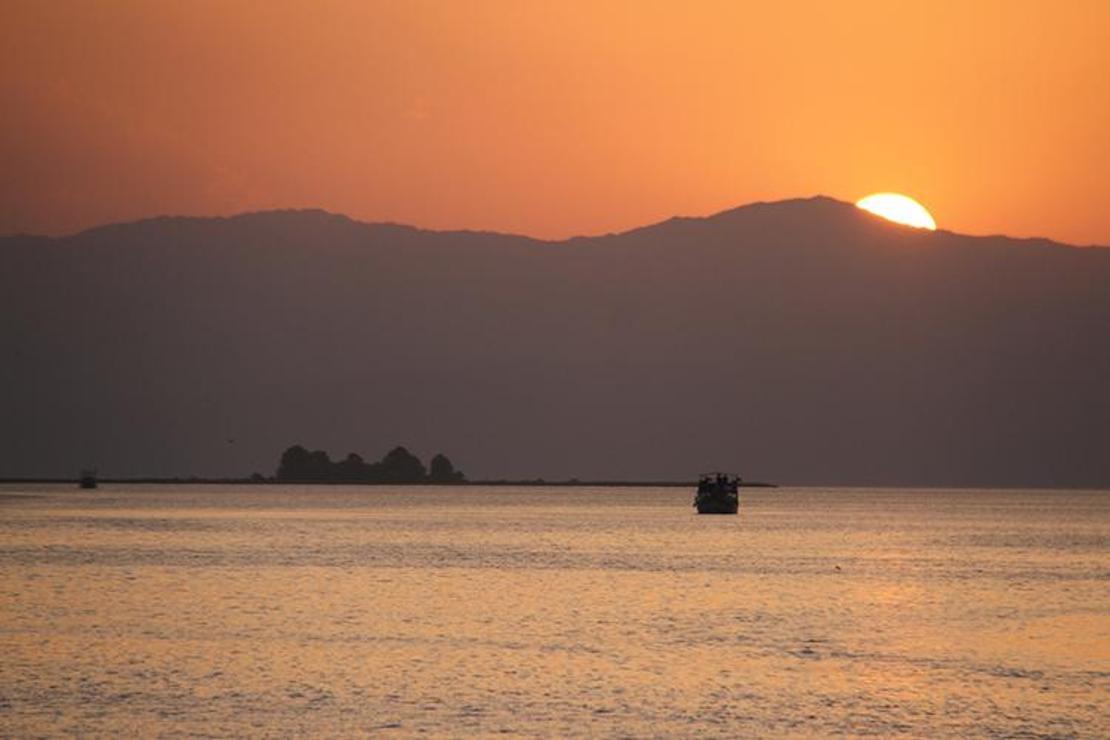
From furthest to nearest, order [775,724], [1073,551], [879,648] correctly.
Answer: [1073,551]
[879,648]
[775,724]

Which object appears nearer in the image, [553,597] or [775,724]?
[775,724]

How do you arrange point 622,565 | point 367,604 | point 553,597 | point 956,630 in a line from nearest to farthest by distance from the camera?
Result: point 956,630 < point 367,604 < point 553,597 < point 622,565

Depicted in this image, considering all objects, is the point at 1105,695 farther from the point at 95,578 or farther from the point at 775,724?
the point at 95,578

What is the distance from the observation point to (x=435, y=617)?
8900 cm

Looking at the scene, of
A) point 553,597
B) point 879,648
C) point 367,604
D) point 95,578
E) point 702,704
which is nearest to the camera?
point 702,704

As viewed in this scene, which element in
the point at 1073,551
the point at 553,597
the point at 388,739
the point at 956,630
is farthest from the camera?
the point at 1073,551

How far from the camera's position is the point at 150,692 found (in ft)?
194

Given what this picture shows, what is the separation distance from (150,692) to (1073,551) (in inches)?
5438

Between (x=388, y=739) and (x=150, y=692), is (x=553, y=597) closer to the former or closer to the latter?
(x=150, y=692)

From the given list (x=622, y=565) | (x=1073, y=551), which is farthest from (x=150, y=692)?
(x=1073, y=551)

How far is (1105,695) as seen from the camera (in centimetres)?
5906

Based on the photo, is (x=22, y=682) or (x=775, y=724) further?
(x=22, y=682)

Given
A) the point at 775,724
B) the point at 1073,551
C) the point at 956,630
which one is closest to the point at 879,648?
the point at 956,630

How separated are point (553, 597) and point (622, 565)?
120 ft
